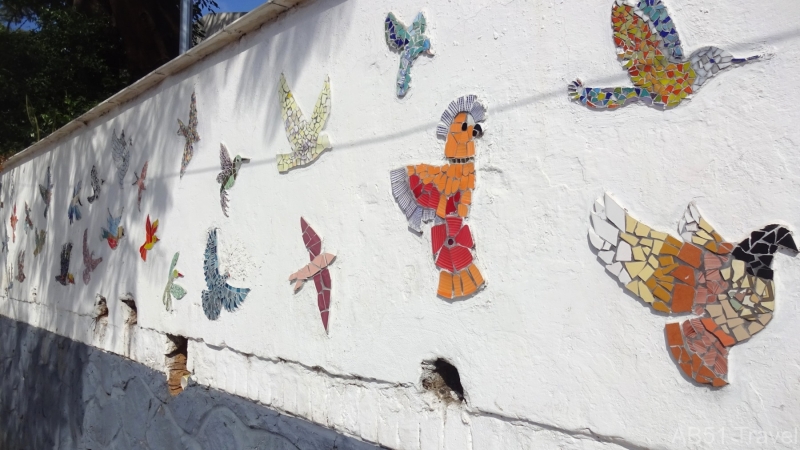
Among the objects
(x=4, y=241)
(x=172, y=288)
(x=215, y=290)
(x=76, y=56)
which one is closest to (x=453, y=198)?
(x=215, y=290)

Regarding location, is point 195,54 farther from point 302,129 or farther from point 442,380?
point 442,380

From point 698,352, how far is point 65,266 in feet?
17.3

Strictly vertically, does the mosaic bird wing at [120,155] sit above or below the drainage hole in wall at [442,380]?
above

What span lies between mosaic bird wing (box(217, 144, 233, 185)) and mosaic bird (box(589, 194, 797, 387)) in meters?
2.13

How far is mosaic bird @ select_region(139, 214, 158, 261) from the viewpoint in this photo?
404 centimetres

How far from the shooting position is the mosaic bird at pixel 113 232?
4512mm

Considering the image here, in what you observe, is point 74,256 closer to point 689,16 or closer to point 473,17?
point 473,17

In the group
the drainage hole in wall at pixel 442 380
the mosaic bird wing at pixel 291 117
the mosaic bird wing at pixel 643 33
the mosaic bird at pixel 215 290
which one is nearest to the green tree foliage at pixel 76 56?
the mosaic bird at pixel 215 290

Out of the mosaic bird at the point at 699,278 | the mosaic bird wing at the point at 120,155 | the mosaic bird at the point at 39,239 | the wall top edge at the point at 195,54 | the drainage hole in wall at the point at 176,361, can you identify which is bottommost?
the drainage hole in wall at the point at 176,361

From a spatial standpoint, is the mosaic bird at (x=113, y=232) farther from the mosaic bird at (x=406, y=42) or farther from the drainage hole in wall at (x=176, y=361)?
the mosaic bird at (x=406, y=42)

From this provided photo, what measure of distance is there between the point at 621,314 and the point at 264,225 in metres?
1.81

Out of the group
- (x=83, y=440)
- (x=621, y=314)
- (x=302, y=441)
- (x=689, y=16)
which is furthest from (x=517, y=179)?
(x=83, y=440)

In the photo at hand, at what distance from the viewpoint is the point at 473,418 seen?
2.03 meters

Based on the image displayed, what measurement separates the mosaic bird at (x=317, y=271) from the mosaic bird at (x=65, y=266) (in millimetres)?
3426
